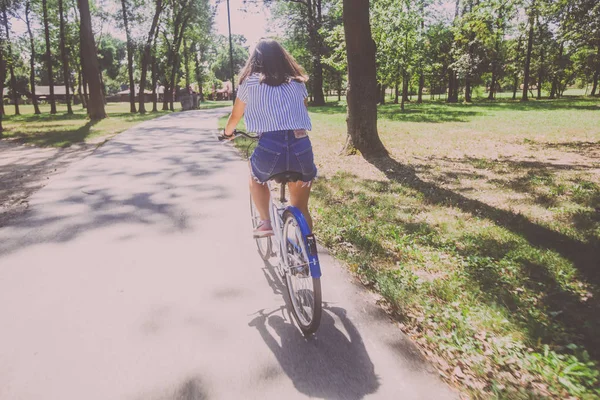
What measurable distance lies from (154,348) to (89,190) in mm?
5088

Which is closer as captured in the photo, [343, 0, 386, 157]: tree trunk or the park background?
the park background

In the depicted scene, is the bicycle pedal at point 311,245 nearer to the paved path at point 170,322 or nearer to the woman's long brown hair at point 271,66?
the paved path at point 170,322

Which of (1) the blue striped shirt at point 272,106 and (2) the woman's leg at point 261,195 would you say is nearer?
(1) the blue striped shirt at point 272,106

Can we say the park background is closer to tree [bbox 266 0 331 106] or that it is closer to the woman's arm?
the woman's arm

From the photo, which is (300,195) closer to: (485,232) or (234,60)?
(485,232)

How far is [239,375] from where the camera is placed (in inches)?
97.0

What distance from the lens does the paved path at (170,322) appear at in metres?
2.39

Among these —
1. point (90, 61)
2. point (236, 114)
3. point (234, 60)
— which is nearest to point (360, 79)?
point (236, 114)

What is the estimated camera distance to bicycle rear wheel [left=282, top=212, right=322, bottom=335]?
2713 millimetres

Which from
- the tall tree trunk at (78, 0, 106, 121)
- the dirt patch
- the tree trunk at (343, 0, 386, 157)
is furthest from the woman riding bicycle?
the tall tree trunk at (78, 0, 106, 121)

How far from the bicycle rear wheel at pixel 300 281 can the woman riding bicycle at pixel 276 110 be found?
43cm

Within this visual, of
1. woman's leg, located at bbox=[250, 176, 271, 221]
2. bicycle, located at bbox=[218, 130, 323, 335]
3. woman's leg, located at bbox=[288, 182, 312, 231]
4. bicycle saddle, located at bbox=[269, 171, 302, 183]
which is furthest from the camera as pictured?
woman's leg, located at bbox=[250, 176, 271, 221]

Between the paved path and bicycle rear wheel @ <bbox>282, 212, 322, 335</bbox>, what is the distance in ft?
0.47

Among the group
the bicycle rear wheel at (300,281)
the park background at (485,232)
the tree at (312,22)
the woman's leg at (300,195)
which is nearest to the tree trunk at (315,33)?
the tree at (312,22)
